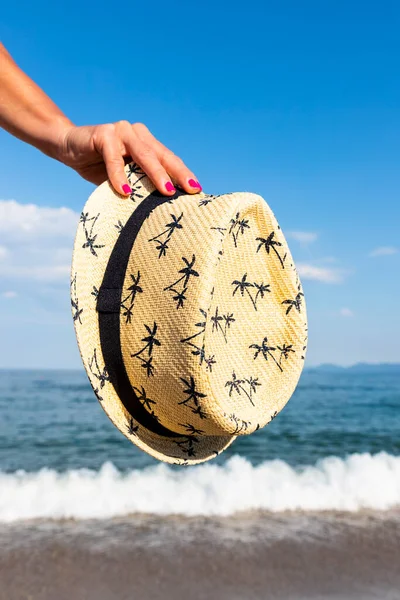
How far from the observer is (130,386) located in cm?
135

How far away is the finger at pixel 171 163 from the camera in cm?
140

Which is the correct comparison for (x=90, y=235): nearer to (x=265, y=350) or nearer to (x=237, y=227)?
(x=237, y=227)

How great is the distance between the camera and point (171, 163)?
1399 mm

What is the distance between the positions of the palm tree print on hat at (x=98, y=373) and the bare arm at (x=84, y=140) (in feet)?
1.30

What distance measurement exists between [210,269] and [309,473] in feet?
18.7

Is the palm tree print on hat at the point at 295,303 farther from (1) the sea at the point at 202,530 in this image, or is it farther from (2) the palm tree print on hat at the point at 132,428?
(1) the sea at the point at 202,530

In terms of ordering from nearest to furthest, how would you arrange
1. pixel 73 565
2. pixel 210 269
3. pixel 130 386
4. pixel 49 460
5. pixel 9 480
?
pixel 210 269
pixel 130 386
pixel 73 565
pixel 9 480
pixel 49 460

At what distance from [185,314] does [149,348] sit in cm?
12

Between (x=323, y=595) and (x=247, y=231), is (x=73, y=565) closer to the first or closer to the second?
(x=323, y=595)

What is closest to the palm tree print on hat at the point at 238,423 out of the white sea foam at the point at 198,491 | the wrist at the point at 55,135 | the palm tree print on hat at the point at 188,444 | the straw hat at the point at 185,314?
the straw hat at the point at 185,314

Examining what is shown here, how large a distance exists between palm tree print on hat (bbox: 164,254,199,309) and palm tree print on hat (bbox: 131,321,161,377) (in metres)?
0.08

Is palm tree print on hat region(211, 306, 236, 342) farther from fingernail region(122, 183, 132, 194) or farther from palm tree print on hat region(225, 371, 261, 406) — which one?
fingernail region(122, 183, 132, 194)

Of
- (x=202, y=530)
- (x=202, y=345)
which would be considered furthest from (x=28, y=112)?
(x=202, y=530)

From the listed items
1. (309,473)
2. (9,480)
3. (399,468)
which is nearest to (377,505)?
(309,473)
